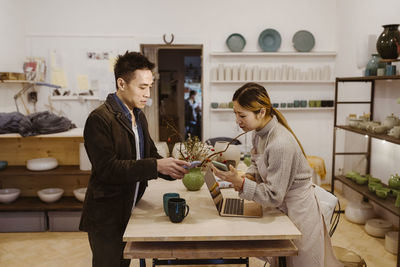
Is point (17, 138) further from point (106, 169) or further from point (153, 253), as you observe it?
point (153, 253)

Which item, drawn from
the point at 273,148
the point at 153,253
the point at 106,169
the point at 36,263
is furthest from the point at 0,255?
the point at 273,148

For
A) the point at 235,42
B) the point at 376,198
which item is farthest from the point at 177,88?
the point at 376,198

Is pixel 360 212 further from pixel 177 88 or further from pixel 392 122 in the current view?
pixel 177 88

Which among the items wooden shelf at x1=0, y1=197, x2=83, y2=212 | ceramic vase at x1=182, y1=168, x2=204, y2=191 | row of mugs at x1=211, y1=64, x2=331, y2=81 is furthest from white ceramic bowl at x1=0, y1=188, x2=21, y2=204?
row of mugs at x1=211, y1=64, x2=331, y2=81

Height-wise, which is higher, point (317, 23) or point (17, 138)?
point (317, 23)

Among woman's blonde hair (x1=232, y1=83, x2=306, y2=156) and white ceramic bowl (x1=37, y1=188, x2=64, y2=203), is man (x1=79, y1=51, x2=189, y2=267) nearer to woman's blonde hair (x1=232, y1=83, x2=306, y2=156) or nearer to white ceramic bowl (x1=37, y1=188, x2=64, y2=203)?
woman's blonde hair (x1=232, y1=83, x2=306, y2=156)

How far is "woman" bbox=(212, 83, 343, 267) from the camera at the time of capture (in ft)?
5.82

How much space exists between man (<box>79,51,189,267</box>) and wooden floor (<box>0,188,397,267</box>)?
1.35 metres

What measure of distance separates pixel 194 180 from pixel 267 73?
145 inches

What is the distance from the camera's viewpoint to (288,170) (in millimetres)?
1770

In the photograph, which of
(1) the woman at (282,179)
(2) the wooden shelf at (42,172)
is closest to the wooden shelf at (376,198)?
(1) the woman at (282,179)

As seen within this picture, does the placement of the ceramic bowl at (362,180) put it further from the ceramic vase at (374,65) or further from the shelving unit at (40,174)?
the shelving unit at (40,174)

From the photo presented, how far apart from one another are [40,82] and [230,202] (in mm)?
4241

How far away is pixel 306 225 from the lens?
1.85 m
